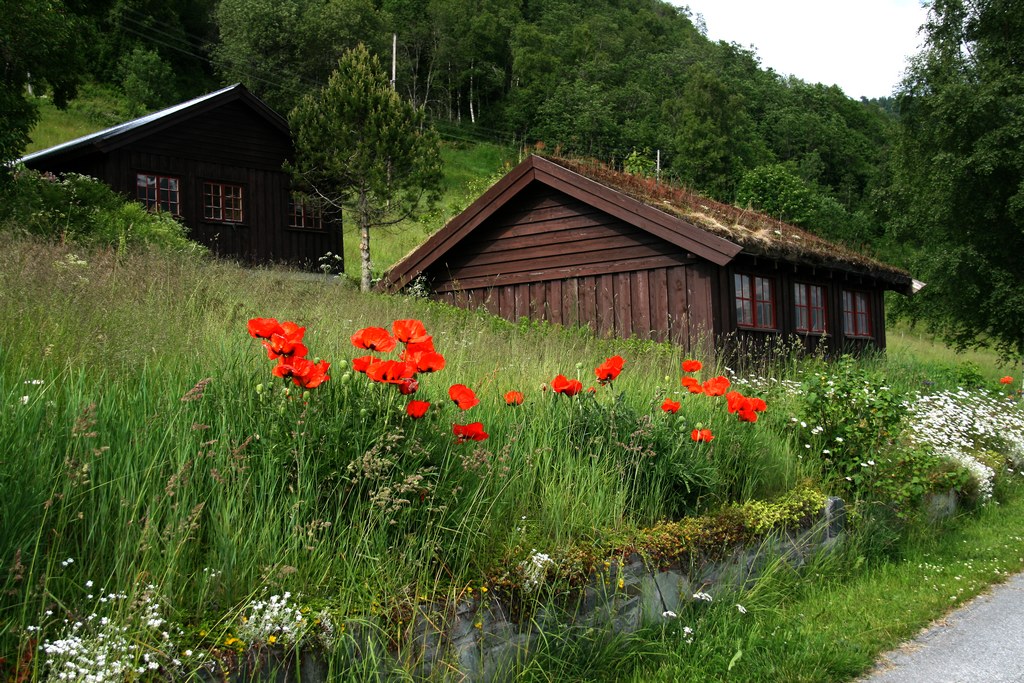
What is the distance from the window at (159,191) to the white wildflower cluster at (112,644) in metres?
20.9

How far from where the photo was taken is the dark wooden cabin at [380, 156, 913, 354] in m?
13.2

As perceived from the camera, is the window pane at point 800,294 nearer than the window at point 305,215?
Yes

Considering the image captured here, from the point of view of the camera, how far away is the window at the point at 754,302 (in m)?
13.8

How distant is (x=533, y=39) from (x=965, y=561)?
69.3 metres

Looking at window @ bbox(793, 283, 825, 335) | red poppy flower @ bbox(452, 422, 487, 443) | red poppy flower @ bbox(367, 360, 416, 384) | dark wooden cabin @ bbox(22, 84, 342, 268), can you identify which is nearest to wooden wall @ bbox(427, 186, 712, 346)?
window @ bbox(793, 283, 825, 335)

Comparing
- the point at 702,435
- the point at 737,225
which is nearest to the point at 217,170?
the point at 737,225

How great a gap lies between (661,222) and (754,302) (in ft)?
8.51

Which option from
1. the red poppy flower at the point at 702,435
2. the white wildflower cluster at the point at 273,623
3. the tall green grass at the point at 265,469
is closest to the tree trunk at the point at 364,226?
the tall green grass at the point at 265,469

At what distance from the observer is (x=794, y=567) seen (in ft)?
19.4

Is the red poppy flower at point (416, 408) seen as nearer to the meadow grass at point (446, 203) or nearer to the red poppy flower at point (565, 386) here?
the red poppy flower at point (565, 386)

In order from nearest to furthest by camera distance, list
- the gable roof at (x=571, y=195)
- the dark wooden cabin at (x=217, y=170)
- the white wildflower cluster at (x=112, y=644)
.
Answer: the white wildflower cluster at (x=112, y=644) → the gable roof at (x=571, y=195) → the dark wooden cabin at (x=217, y=170)

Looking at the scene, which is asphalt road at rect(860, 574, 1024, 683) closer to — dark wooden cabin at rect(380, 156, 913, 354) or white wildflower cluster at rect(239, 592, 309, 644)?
white wildflower cluster at rect(239, 592, 309, 644)

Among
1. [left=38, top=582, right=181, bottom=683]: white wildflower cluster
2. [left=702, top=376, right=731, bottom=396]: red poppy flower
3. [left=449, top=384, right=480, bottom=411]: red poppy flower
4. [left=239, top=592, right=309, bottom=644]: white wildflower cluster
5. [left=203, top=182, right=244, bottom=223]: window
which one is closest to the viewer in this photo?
[left=38, top=582, right=181, bottom=683]: white wildflower cluster

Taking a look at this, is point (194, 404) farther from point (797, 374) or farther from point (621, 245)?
point (621, 245)
